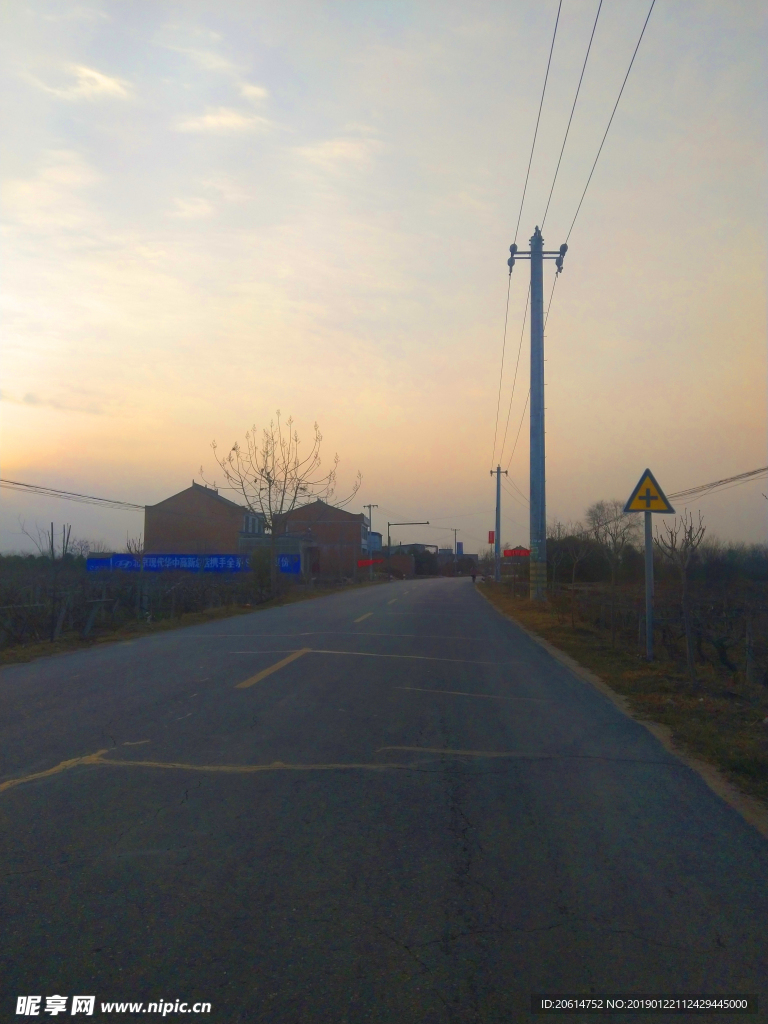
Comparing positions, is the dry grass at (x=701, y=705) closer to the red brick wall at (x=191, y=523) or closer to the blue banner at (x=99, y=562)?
the blue banner at (x=99, y=562)

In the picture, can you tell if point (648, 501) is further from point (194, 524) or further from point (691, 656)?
point (194, 524)

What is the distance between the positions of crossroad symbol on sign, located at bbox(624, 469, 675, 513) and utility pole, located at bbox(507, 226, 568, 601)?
16.7 metres

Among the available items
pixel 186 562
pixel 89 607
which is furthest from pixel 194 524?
pixel 89 607

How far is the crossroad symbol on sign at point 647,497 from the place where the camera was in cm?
1202

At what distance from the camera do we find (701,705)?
9.23 metres

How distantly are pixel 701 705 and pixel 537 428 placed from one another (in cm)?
2071

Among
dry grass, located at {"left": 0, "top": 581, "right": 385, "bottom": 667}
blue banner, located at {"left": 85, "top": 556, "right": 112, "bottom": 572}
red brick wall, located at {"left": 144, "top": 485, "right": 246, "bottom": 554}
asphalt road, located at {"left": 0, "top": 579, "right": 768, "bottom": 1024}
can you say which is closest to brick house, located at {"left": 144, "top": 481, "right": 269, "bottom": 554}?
red brick wall, located at {"left": 144, "top": 485, "right": 246, "bottom": 554}

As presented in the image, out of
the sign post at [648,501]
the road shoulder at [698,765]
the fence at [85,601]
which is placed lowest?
the road shoulder at [698,765]

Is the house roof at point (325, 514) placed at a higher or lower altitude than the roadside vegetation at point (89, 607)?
higher

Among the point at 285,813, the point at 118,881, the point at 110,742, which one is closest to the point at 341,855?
the point at 285,813

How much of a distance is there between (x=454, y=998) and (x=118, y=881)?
77.8 inches

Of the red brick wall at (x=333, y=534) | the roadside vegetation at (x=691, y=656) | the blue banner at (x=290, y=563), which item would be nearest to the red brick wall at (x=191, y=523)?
the blue banner at (x=290, y=563)

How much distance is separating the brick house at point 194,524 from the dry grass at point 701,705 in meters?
54.0

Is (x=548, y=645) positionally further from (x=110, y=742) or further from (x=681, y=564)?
(x=110, y=742)
